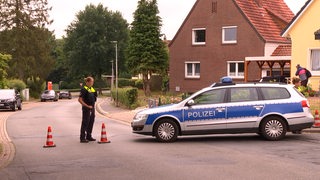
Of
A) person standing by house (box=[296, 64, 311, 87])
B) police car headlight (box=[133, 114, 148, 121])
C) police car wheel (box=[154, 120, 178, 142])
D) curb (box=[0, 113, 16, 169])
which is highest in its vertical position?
person standing by house (box=[296, 64, 311, 87])

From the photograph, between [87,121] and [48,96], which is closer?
[87,121]

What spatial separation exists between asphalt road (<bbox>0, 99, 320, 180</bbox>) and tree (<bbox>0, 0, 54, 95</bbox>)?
4625cm

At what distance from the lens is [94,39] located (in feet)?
259

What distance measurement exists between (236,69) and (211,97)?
27.4m

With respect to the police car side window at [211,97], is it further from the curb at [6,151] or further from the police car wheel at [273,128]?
the curb at [6,151]

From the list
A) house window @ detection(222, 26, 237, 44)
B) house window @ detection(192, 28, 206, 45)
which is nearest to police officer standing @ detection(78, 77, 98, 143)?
house window @ detection(222, 26, 237, 44)

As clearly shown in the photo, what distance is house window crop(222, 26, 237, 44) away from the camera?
41.6 m

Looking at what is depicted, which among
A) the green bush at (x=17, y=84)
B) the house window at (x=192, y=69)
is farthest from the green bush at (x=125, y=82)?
the house window at (x=192, y=69)

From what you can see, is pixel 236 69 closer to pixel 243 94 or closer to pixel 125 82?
pixel 243 94

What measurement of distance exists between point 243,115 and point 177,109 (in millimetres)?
1765

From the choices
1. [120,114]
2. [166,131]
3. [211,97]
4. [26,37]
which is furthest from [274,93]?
[26,37]

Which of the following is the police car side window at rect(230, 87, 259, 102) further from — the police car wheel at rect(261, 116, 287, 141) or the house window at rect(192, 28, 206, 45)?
the house window at rect(192, 28, 206, 45)

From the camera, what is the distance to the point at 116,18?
8075 cm

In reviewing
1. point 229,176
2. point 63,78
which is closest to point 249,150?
point 229,176
